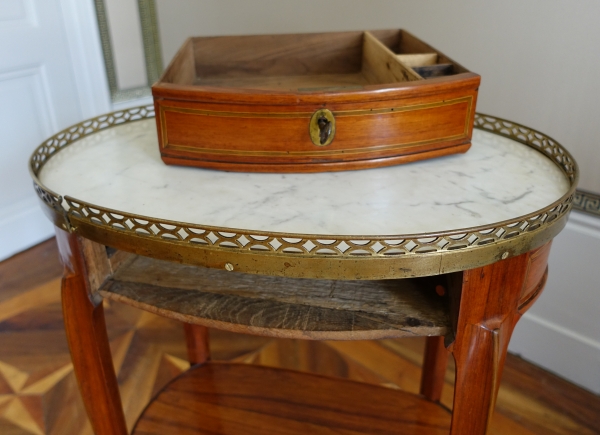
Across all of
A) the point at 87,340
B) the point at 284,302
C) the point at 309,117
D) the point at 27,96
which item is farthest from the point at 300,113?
the point at 27,96

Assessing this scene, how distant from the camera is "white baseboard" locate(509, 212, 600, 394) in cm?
88

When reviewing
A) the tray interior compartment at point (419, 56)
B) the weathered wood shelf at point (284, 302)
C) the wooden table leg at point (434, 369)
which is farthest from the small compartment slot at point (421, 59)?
the wooden table leg at point (434, 369)

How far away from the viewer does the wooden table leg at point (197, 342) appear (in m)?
0.87

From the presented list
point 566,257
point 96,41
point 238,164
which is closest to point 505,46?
point 566,257

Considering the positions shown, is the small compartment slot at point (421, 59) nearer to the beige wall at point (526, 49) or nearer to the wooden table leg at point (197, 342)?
the beige wall at point (526, 49)

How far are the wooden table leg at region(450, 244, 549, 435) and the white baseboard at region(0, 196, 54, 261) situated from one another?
1.24m

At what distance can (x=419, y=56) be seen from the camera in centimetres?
65

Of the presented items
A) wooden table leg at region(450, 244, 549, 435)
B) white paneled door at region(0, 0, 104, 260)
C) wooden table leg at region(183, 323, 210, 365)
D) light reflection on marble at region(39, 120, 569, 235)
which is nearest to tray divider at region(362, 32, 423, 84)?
light reflection on marble at region(39, 120, 569, 235)

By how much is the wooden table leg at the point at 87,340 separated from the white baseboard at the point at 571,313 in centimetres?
75

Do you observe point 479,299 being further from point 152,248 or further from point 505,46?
point 505,46

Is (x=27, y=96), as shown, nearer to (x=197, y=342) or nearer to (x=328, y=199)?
(x=197, y=342)

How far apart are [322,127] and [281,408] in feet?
1.46

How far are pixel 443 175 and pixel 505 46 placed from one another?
44 cm

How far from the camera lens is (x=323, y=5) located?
1.07 metres
